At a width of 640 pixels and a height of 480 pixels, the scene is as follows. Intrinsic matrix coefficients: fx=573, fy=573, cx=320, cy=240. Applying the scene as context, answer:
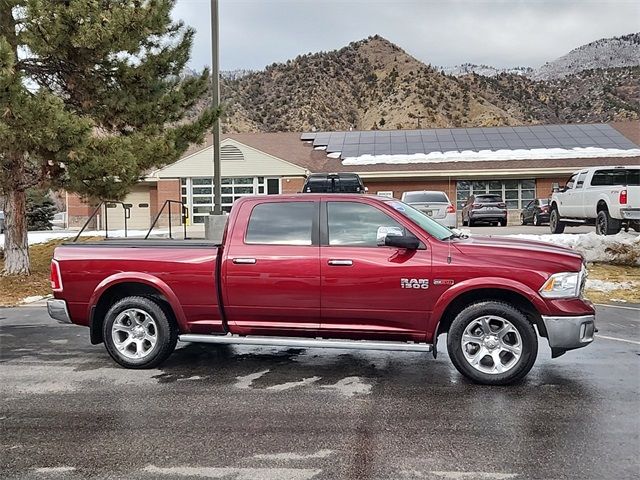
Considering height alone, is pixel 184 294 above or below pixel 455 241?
below

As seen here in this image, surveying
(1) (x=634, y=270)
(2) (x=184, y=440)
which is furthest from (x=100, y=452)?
(1) (x=634, y=270)

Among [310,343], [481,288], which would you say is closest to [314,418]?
[310,343]

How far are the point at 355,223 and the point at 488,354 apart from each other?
1817 millimetres

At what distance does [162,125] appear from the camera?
13.0 meters

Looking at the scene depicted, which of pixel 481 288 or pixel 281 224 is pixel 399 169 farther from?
pixel 481 288

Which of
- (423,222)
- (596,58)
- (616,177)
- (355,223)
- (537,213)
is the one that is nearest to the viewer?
(355,223)

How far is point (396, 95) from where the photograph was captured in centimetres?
8225

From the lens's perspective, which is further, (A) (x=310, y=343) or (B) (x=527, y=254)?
(A) (x=310, y=343)

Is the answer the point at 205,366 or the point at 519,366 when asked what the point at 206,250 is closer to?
the point at 205,366

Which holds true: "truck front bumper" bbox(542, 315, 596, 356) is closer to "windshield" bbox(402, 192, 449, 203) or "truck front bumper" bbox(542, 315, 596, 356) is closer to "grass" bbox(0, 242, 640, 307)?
"grass" bbox(0, 242, 640, 307)

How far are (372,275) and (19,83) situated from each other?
7812mm

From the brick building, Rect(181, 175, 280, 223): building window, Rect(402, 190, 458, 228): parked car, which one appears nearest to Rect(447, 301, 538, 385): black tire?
Rect(402, 190, 458, 228): parked car

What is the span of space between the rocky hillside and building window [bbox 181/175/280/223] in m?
42.0

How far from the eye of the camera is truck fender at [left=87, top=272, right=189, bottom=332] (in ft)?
19.9
